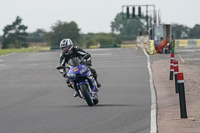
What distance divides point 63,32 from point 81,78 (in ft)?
368

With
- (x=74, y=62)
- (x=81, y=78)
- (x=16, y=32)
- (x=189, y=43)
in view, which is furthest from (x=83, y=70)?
(x=16, y=32)

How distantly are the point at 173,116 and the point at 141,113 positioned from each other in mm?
888

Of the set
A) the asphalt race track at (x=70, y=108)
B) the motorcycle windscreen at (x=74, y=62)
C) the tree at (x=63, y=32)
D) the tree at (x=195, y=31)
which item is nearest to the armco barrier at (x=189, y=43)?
the tree at (x=63, y=32)

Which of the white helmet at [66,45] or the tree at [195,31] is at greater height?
the white helmet at [66,45]

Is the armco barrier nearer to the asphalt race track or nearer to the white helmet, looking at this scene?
the asphalt race track

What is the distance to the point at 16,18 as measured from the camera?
127 m

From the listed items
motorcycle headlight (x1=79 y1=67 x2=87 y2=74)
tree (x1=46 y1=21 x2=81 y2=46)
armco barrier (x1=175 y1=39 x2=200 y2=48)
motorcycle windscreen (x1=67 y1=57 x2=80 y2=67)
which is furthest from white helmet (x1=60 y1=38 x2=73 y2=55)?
tree (x1=46 y1=21 x2=81 y2=46)

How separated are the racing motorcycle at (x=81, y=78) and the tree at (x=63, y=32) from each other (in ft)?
346

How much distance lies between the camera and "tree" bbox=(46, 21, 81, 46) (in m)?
122

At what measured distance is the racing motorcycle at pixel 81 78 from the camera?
1464 cm

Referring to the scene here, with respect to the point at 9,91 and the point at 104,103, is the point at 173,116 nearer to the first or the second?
the point at 104,103

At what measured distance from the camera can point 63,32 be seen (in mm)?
126625

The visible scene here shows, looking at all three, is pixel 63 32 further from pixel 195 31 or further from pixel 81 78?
pixel 81 78

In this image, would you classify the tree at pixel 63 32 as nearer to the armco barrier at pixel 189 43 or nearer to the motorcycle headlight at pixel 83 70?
the armco barrier at pixel 189 43
